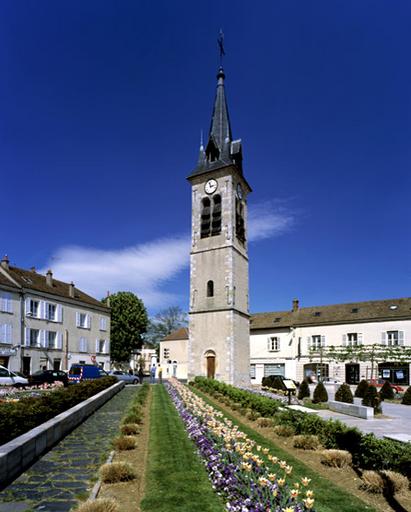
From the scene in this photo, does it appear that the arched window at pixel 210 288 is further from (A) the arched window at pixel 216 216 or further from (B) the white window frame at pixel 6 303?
(B) the white window frame at pixel 6 303

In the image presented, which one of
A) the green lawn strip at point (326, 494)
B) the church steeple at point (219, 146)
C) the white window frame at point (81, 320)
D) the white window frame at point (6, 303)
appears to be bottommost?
the green lawn strip at point (326, 494)

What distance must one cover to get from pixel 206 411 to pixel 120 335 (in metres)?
38.8

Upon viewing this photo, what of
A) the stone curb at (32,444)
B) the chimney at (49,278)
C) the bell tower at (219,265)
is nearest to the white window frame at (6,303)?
the chimney at (49,278)

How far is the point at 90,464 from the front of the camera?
6.86 metres

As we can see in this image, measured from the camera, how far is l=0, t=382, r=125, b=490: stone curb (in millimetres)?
5574

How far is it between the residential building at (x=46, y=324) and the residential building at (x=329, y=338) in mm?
15509

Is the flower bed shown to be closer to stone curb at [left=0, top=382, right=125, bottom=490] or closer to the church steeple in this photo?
stone curb at [left=0, top=382, right=125, bottom=490]

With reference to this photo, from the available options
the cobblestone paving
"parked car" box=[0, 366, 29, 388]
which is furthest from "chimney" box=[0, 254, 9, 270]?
→ the cobblestone paving

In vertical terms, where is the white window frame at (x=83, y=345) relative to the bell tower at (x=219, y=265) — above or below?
below

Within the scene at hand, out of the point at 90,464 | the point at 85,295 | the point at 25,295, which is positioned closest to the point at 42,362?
the point at 25,295

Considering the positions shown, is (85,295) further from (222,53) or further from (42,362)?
(222,53)

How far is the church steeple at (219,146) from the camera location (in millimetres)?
33812

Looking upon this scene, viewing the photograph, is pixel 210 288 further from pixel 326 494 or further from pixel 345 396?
pixel 326 494

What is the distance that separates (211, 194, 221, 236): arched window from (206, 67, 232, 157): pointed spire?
14.4 feet
